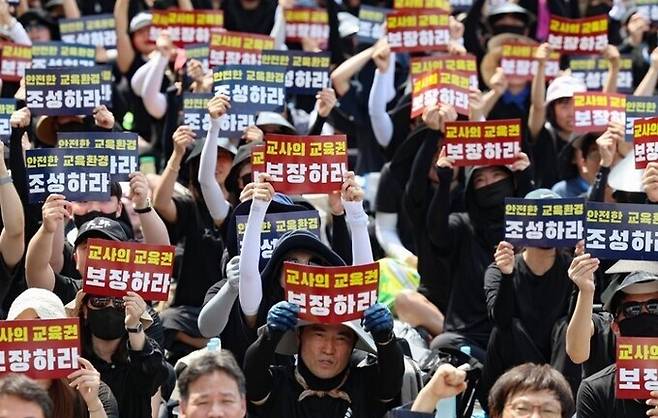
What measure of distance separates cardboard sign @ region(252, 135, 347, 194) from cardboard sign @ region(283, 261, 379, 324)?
131 centimetres

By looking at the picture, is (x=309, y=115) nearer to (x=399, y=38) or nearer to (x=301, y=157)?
(x=399, y=38)

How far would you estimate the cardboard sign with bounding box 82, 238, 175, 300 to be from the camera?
878 cm

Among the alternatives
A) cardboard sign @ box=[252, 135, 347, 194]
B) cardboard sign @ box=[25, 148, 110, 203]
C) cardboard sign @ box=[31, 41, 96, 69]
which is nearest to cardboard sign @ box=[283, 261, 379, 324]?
cardboard sign @ box=[252, 135, 347, 194]

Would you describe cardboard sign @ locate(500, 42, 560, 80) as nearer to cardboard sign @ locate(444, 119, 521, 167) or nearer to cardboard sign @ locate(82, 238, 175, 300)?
cardboard sign @ locate(444, 119, 521, 167)

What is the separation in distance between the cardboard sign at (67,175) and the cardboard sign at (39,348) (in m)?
2.14

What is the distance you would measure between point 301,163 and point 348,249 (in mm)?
602

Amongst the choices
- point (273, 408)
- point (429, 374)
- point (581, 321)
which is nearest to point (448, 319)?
point (429, 374)

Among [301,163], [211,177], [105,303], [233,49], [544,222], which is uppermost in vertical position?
[233,49]

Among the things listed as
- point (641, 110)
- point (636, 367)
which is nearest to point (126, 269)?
point (636, 367)

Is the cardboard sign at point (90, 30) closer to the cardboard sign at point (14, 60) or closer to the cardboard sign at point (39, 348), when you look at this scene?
the cardboard sign at point (14, 60)

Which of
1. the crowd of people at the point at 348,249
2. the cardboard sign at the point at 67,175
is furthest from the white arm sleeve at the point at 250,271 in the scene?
the cardboard sign at the point at 67,175

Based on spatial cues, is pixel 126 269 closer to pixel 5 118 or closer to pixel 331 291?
pixel 331 291

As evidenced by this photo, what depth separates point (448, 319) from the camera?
1088cm

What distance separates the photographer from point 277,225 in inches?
377
